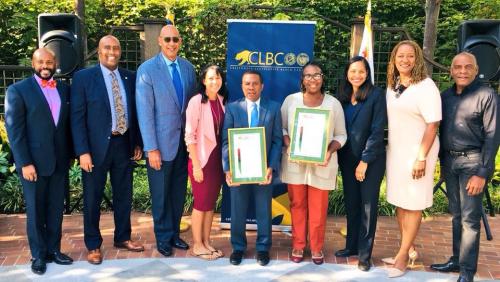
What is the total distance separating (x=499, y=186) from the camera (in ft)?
22.0

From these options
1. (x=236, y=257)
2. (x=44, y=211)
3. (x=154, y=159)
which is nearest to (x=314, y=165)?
(x=236, y=257)

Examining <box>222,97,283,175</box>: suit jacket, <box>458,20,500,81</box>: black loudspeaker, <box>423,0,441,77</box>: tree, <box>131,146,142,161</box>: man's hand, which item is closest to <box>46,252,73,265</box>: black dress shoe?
<box>131,146,142,161</box>: man's hand

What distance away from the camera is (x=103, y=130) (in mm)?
4133

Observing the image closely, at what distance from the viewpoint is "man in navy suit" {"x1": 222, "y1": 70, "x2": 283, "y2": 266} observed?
13.5 ft

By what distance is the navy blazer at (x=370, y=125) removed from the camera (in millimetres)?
4039

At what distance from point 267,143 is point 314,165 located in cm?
46

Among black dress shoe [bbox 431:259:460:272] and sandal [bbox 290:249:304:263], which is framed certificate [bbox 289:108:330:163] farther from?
black dress shoe [bbox 431:259:460:272]

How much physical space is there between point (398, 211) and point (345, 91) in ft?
3.87

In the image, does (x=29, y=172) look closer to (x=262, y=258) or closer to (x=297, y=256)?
(x=262, y=258)

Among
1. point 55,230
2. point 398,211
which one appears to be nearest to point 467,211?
point 398,211

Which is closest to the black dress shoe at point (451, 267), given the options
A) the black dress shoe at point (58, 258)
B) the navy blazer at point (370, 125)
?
the navy blazer at point (370, 125)

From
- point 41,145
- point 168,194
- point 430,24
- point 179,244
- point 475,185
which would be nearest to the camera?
point 475,185

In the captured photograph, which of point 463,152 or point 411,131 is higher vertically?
point 411,131

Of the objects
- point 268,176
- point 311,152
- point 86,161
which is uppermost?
point 311,152
